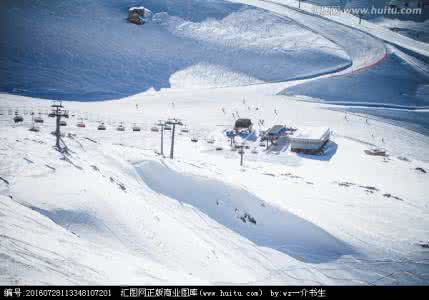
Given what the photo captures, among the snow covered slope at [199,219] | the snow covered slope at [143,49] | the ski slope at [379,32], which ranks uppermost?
the ski slope at [379,32]

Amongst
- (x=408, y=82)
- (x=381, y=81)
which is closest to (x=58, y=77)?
(x=381, y=81)

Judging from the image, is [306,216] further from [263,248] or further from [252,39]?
[252,39]

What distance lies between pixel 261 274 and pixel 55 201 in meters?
7.73

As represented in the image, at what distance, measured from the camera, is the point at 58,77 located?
216 feet

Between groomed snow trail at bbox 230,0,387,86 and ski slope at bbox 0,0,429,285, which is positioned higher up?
groomed snow trail at bbox 230,0,387,86

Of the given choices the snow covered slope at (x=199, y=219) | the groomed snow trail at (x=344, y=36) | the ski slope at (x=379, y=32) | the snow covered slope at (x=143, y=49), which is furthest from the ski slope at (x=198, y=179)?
the ski slope at (x=379, y=32)

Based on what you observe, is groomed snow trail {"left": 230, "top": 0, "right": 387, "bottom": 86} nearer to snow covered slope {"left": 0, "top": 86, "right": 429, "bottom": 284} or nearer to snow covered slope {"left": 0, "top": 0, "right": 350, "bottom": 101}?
snow covered slope {"left": 0, "top": 0, "right": 350, "bottom": 101}

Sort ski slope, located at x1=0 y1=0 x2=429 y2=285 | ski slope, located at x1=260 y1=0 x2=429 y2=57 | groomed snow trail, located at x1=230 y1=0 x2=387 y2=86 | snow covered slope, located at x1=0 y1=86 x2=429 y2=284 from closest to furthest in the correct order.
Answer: snow covered slope, located at x1=0 y1=86 x2=429 y2=284, ski slope, located at x1=0 y1=0 x2=429 y2=285, groomed snow trail, located at x1=230 y1=0 x2=387 y2=86, ski slope, located at x1=260 y1=0 x2=429 y2=57

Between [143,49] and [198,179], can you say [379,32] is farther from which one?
[198,179]
